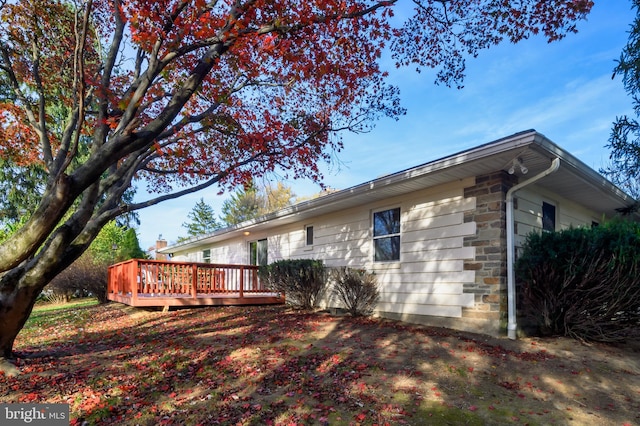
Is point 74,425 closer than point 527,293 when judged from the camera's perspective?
Yes

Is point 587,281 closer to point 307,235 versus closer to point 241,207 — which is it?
point 307,235

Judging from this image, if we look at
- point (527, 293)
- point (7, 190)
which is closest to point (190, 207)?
point (7, 190)

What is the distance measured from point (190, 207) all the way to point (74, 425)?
39.4 meters

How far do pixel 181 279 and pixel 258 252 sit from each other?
3.62 meters

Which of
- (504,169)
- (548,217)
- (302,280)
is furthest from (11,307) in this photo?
(548,217)

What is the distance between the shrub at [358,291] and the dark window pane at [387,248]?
0.47m

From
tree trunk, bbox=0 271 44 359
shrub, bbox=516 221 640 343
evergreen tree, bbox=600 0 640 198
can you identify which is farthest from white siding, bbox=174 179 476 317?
tree trunk, bbox=0 271 44 359

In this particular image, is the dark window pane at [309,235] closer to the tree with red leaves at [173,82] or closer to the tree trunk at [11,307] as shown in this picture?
the tree with red leaves at [173,82]

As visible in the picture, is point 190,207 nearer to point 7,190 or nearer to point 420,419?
point 7,190

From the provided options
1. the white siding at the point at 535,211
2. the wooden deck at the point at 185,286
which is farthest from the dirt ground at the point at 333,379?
the wooden deck at the point at 185,286

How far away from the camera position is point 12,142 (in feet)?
25.3

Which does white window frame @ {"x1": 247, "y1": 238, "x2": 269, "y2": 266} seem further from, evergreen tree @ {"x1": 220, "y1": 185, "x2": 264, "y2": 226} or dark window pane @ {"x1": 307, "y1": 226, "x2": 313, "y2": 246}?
evergreen tree @ {"x1": 220, "y1": 185, "x2": 264, "y2": 226}

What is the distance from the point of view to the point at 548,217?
7.60 m

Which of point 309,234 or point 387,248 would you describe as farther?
point 309,234
